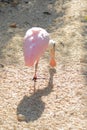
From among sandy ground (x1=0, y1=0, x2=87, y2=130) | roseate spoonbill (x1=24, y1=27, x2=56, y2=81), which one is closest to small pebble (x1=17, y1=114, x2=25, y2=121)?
sandy ground (x1=0, y1=0, x2=87, y2=130)

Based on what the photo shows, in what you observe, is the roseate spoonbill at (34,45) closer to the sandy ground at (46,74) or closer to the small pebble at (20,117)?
the sandy ground at (46,74)

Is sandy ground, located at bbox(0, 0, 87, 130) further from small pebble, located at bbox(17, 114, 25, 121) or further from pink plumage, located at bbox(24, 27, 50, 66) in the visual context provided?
pink plumage, located at bbox(24, 27, 50, 66)

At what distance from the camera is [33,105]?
3.48 meters

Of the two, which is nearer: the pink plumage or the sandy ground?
the sandy ground

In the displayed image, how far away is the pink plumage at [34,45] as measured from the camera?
3504 mm

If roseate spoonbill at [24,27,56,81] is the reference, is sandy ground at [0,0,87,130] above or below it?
below

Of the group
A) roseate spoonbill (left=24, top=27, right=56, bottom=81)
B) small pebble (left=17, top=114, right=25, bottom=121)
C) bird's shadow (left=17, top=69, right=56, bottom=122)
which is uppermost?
roseate spoonbill (left=24, top=27, right=56, bottom=81)

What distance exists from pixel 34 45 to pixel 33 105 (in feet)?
1.89

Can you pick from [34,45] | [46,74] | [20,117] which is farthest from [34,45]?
[20,117]

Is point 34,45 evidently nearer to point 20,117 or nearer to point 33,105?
point 33,105

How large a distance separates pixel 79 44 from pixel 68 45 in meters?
0.13

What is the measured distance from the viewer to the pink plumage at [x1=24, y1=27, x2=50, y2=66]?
3.50 meters

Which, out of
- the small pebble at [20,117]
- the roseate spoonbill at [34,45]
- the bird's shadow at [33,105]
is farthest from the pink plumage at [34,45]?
the small pebble at [20,117]

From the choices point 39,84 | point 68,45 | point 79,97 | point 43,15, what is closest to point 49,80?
point 39,84
